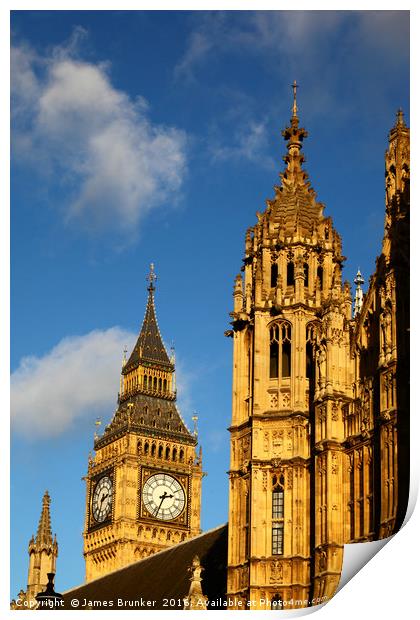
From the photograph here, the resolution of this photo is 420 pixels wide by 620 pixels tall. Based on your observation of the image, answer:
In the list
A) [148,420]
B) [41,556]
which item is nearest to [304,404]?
[41,556]

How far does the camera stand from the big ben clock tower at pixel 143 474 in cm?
7888

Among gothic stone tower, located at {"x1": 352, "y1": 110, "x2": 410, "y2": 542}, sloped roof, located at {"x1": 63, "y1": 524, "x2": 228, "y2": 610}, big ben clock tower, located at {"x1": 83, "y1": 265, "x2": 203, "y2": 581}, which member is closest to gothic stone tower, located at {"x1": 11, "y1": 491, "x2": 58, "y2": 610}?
sloped roof, located at {"x1": 63, "y1": 524, "x2": 228, "y2": 610}

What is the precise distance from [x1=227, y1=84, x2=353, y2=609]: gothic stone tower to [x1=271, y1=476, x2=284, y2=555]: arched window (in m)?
0.03

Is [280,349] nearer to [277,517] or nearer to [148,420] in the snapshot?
[277,517]

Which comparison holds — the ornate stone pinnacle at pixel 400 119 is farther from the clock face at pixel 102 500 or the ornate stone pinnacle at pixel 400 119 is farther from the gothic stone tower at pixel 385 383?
the clock face at pixel 102 500

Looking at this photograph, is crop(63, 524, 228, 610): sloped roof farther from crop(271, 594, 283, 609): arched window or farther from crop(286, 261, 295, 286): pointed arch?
crop(286, 261, 295, 286): pointed arch

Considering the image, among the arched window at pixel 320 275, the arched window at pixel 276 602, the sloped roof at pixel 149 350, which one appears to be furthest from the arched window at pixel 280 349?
the sloped roof at pixel 149 350

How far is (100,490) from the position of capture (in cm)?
8131

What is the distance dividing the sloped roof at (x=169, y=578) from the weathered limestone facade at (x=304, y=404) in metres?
3.02

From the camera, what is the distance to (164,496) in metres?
80.8
